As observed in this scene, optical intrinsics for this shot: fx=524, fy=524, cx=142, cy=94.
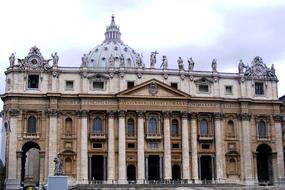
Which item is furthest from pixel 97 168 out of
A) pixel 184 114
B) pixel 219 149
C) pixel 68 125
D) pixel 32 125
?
pixel 219 149

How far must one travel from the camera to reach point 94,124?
6956cm

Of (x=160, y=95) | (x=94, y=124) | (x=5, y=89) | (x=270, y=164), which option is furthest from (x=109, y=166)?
(x=270, y=164)

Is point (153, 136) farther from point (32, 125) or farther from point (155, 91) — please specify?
point (32, 125)

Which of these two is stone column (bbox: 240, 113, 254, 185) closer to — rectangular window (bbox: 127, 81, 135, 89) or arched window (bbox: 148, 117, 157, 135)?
arched window (bbox: 148, 117, 157, 135)

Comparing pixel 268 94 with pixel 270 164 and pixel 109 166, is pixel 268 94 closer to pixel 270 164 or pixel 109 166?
pixel 270 164

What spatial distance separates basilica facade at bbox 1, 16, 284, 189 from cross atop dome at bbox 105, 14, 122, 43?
136 feet

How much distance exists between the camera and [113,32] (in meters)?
115

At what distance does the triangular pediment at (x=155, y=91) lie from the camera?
70.1m

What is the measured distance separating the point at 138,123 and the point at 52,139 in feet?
37.4

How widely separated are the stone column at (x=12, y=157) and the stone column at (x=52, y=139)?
425 cm

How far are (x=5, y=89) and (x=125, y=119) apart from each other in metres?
16.3

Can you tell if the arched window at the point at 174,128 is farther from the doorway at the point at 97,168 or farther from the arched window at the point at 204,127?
the doorway at the point at 97,168

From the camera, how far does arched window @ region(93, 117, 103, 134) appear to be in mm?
69325

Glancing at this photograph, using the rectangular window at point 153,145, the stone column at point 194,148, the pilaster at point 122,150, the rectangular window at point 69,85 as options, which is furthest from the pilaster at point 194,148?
the rectangular window at point 69,85
